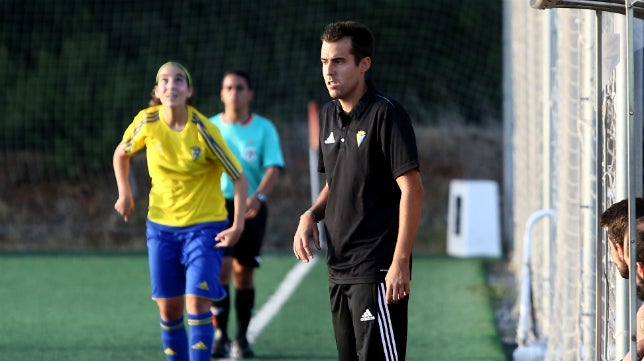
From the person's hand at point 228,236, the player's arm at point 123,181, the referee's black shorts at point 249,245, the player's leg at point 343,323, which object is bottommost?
the player's leg at point 343,323

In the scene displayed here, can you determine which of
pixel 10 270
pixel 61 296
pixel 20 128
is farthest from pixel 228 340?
pixel 20 128

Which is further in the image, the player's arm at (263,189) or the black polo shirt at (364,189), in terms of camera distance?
the player's arm at (263,189)

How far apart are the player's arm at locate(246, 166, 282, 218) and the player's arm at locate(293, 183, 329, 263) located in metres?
2.77

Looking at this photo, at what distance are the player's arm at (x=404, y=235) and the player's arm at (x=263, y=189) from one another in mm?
3294

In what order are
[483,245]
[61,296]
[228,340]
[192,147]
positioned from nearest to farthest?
[192,147] < [228,340] < [61,296] < [483,245]

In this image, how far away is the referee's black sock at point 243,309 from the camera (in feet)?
26.4

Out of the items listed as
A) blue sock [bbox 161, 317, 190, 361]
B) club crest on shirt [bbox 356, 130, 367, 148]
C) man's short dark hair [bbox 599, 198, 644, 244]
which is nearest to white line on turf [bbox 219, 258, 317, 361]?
blue sock [bbox 161, 317, 190, 361]

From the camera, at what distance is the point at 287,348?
26.9 ft

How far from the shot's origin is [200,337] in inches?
257

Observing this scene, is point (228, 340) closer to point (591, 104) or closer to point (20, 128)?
point (591, 104)

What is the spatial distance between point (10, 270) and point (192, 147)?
6903mm

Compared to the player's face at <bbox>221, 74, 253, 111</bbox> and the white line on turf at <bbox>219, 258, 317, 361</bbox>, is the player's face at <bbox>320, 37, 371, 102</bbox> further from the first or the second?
the white line on turf at <bbox>219, 258, 317, 361</bbox>

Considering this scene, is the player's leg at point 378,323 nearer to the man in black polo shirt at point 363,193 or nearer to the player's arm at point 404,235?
the man in black polo shirt at point 363,193

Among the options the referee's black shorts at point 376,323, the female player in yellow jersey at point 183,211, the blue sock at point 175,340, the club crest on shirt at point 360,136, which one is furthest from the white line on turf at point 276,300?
the club crest on shirt at point 360,136
